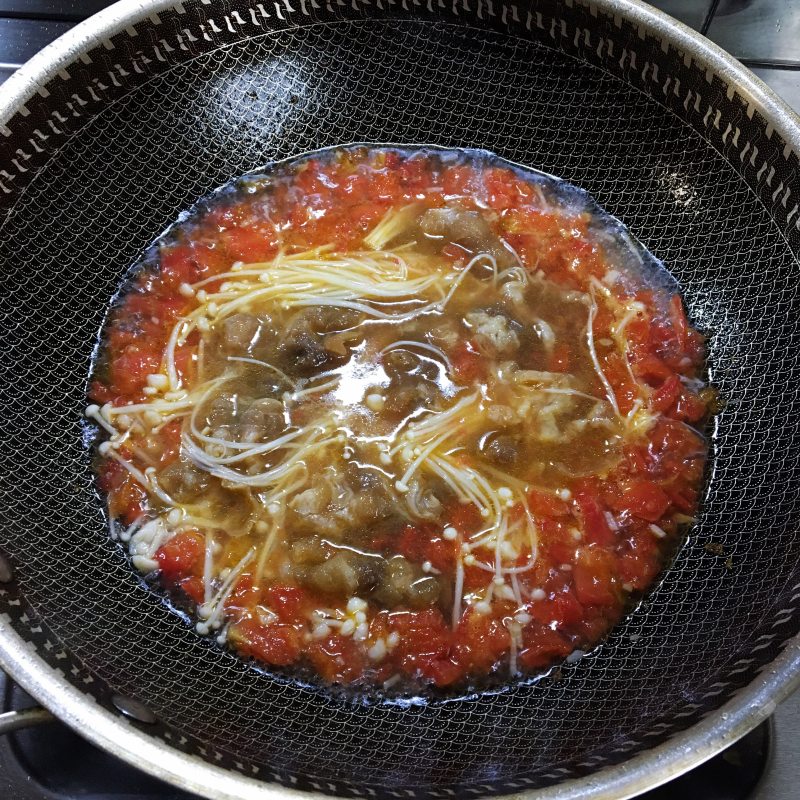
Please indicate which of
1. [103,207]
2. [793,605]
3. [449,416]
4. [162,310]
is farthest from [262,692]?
[103,207]

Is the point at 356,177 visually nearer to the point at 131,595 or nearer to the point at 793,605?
the point at 131,595

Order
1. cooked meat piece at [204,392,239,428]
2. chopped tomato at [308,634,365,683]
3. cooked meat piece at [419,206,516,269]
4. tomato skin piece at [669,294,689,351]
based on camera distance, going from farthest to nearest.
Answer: cooked meat piece at [419,206,516,269] < tomato skin piece at [669,294,689,351] < cooked meat piece at [204,392,239,428] < chopped tomato at [308,634,365,683]

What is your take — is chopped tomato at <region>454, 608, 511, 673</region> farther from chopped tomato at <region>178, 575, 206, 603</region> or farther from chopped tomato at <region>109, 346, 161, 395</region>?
chopped tomato at <region>109, 346, 161, 395</region>

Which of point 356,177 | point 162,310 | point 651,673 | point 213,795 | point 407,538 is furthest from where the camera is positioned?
point 356,177

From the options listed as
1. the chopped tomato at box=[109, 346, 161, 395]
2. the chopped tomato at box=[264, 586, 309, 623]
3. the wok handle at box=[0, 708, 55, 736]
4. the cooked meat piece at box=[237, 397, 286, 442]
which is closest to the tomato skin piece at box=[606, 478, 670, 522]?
the chopped tomato at box=[264, 586, 309, 623]

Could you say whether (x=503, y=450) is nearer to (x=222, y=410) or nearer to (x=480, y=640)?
(x=480, y=640)

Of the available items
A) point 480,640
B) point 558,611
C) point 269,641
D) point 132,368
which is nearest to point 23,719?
point 269,641
